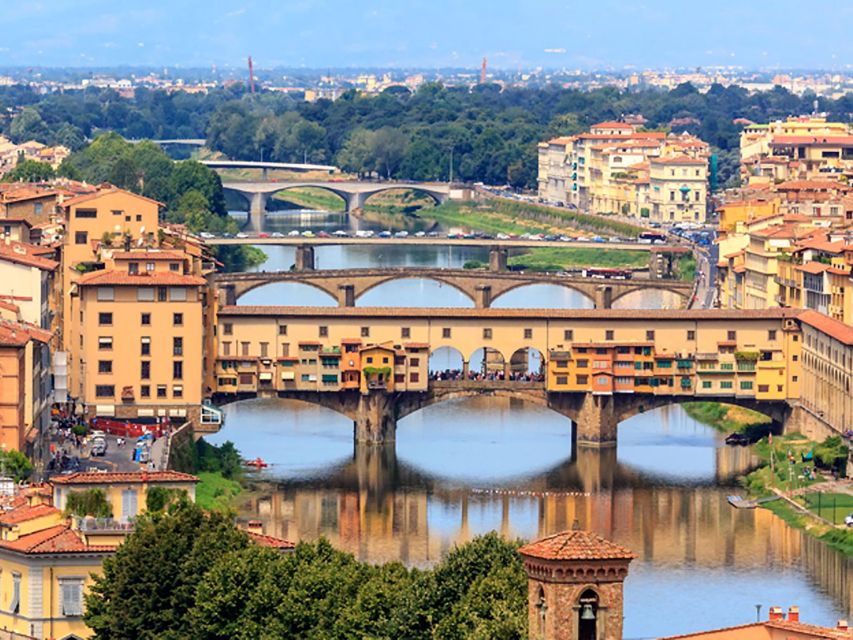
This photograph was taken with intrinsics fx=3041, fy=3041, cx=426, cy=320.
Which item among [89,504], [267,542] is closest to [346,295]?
[267,542]

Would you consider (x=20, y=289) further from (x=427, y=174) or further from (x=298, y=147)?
(x=298, y=147)

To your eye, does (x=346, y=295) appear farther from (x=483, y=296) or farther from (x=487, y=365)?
(x=487, y=365)

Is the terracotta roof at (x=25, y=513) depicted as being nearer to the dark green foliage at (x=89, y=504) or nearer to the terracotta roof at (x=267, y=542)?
the dark green foliage at (x=89, y=504)

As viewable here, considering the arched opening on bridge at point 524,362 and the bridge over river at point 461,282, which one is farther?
the bridge over river at point 461,282

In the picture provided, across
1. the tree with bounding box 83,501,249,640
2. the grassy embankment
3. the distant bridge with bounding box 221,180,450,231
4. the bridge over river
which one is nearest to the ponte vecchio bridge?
the grassy embankment

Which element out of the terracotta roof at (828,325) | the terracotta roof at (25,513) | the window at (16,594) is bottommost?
the window at (16,594)

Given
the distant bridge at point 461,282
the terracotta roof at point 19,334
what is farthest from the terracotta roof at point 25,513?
the distant bridge at point 461,282
